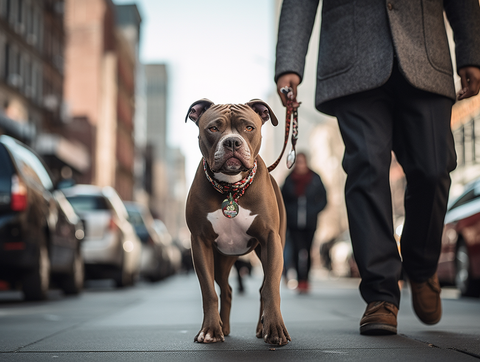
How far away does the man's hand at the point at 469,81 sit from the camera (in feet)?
15.5

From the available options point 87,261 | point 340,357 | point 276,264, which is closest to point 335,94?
point 276,264

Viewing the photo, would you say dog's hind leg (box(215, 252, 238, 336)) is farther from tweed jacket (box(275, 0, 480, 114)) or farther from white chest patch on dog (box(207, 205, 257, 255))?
tweed jacket (box(275, 0, 480, 114))

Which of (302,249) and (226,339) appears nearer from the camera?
(226,339)

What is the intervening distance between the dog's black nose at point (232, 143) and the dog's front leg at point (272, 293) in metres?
0.51

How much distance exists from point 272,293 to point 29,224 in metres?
4.61

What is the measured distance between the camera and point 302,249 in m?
11.0

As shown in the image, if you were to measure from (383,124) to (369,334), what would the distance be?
122 centimetres

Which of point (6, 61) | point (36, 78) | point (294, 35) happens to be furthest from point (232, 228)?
point (36, 78)

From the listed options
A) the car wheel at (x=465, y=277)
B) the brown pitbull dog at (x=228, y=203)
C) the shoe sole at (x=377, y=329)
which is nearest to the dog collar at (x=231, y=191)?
the brown pitbull dog at (x=228, y=203)

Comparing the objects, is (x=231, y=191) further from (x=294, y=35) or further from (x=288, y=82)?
(x=294, y=35)

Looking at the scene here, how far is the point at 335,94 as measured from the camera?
459cm

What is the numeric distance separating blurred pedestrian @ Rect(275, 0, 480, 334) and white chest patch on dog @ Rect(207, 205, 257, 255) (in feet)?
2.26

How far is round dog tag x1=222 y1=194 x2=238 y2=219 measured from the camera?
4051 mm

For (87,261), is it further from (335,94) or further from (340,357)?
(340,357)
